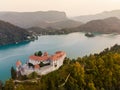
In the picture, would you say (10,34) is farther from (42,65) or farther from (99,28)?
(42,65)

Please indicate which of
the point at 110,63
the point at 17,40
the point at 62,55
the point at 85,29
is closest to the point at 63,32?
the point at 85,29

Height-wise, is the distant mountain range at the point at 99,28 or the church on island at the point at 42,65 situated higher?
the distant mountain range at the point at 99,28

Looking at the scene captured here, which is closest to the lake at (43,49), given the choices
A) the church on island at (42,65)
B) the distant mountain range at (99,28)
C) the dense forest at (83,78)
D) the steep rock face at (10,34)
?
the church on island at (42,65)

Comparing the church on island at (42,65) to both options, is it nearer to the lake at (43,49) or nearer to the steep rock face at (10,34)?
the lake at (43,49)

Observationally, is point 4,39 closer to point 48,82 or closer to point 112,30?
point 112,30

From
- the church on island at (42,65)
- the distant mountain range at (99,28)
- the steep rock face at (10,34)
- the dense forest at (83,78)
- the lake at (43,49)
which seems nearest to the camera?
the dense forest at (83,78)

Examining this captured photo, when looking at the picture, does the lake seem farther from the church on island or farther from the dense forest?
the dense forest

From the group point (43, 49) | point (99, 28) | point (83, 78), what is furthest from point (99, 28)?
point (83, 78)
